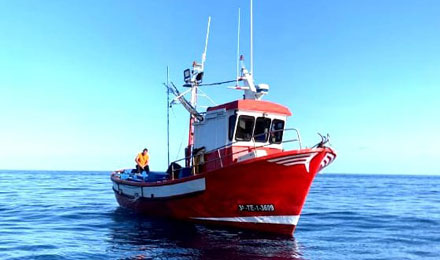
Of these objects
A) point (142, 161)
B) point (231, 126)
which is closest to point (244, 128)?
point (231, 126)

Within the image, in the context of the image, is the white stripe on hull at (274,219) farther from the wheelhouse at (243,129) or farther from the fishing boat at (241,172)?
the wheelhouse at (243,129)

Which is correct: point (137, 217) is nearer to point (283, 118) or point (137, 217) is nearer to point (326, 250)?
point (283, 118)

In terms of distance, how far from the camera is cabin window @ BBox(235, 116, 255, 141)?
13.9m

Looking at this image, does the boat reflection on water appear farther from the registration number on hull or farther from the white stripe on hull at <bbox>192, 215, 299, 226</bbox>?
the registration number on hull

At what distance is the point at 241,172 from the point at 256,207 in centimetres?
128

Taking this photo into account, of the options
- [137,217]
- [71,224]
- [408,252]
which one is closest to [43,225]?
[71,224]

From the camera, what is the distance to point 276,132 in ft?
47.9

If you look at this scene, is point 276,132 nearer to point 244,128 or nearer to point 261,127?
point 261,127

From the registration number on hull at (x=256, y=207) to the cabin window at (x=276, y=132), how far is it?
116 inches

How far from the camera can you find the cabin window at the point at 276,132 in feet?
47.3

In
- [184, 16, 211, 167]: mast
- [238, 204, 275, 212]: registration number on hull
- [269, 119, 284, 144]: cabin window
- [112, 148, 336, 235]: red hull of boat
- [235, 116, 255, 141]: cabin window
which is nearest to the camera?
[112, 148, 336, 235]: red hull of boat

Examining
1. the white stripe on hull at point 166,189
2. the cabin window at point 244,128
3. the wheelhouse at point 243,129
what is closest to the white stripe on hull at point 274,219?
the white stripe on hull at point 166,189

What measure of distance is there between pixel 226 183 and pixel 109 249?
3982mm

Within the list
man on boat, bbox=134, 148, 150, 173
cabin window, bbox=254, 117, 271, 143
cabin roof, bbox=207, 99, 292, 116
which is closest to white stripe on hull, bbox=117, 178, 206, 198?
man on boat, bbox=134, 148, 150, 173
